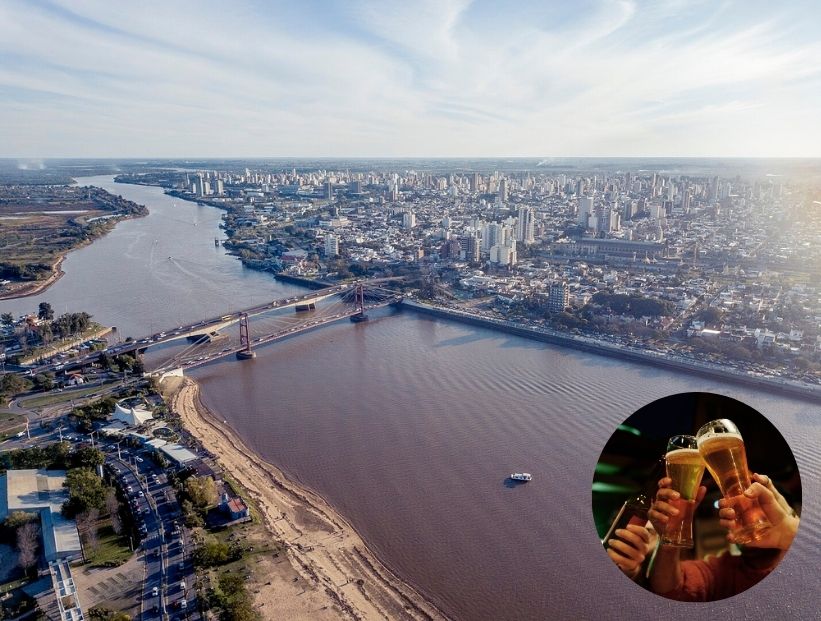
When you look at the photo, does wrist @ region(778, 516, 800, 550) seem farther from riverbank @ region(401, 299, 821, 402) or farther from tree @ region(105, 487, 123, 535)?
riverbank @ region(401, 299, 821, 402)

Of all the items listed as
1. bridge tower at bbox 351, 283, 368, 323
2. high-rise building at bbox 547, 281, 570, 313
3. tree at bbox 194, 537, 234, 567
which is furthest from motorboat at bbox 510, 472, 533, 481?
bridge tower at bbox 351, 283, 368, 323

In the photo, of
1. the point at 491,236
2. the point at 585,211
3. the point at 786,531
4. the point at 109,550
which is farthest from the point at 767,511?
the point at 585,211

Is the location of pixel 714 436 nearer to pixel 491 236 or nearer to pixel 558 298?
pixel 558 298

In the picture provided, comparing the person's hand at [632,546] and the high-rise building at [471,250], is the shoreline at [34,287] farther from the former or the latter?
the person's hand at [632,546]

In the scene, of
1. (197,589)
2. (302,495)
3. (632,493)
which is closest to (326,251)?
(302,495)

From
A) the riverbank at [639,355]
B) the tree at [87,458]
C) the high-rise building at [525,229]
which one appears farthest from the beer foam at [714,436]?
the high-rise building at [525,229]
